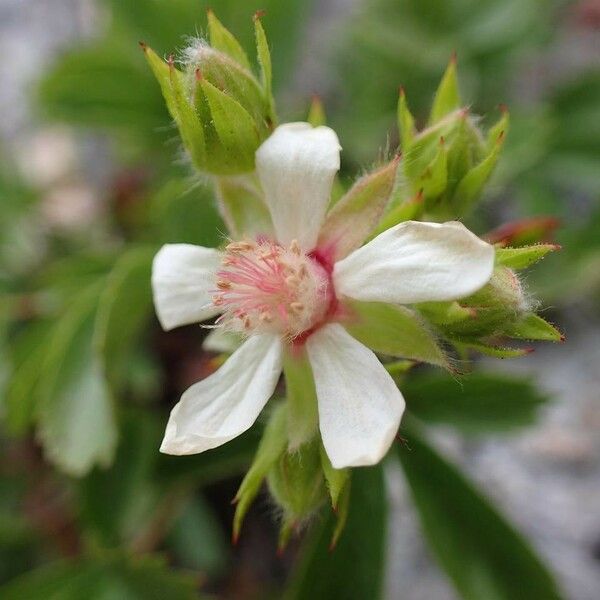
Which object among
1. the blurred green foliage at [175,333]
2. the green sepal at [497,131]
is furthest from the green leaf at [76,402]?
the green sepal at [497,131]

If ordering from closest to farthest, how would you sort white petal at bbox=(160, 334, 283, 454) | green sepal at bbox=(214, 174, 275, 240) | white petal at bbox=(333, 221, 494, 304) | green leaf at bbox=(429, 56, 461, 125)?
white petal at bbox=(333, 221, 494, 304) → white petal at bbox=(160, 334, 283, 454) → green sepal at bbox=(214, 174, 275, 240) → green leaf at bbox=(429, 56, 461, 125)

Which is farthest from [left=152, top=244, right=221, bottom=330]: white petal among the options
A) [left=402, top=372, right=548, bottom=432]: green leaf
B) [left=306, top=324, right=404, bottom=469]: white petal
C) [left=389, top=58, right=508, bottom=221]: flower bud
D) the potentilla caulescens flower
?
[left=402, top=372, right=548, bottom=432]: green leaf

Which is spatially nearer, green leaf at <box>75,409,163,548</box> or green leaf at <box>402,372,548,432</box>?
green leaf at <box>402,372,548,432</box>

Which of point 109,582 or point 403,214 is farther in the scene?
point 109,582

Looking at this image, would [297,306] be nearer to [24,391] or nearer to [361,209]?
[361,209]

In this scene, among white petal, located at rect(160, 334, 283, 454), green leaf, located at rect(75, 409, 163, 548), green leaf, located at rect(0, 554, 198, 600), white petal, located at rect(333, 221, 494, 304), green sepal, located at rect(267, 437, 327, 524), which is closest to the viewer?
white petal, located at rect(333, 221, 494, 304)

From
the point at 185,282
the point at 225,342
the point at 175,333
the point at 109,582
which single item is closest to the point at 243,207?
the point at 185,282

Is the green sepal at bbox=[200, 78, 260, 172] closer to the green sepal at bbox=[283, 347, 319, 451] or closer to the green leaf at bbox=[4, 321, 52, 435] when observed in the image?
the green sepal at bbox=[283, 347, 319, 451]
